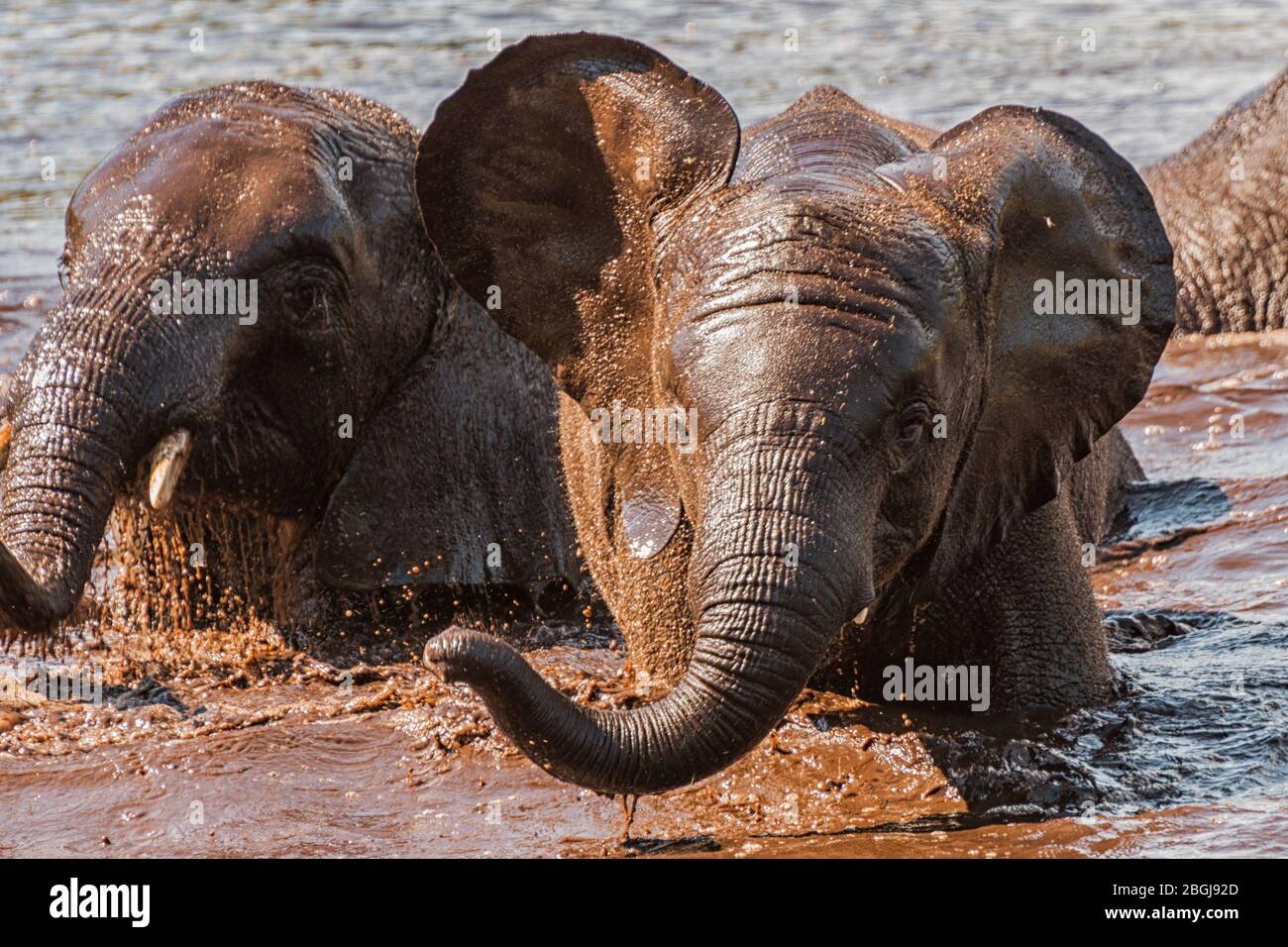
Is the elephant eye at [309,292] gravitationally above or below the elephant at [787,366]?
above

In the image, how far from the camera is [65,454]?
828cm

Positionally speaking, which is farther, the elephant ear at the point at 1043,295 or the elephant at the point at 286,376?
the elephant at the point at 286,376

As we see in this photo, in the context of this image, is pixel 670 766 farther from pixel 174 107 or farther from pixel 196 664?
pixel 174 107

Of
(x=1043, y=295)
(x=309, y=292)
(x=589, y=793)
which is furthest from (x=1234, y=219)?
(x=589, y=793)

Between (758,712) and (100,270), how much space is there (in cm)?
381

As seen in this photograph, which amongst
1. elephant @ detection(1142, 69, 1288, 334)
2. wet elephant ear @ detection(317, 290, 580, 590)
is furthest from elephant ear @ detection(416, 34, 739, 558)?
elephant @ detection(1142, 69, 1288, 334)

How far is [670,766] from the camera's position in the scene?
6.11 m

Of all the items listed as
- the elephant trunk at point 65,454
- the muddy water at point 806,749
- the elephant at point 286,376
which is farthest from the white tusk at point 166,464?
the muddy water at point 806,749

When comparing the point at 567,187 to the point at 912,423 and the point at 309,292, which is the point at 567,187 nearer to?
the point at 912,423

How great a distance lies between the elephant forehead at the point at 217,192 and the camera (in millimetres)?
8930

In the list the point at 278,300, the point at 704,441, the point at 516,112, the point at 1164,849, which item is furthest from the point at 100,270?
the point at 1164,849

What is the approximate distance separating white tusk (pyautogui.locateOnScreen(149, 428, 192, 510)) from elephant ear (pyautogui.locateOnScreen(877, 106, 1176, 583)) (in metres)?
2.98

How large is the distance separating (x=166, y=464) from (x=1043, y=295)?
131 inches

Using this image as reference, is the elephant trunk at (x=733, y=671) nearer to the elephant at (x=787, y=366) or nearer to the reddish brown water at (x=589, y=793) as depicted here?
the elephant at (x=787, y=366)
